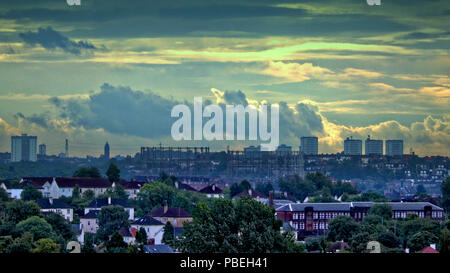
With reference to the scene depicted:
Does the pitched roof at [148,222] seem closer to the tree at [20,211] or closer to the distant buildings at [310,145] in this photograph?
the tree at [20,211]

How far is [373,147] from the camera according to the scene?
155 metres

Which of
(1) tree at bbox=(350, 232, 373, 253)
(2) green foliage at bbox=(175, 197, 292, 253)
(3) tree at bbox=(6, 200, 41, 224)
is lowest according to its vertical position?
(1) tree at bbox=(350, 232, 373, 253)

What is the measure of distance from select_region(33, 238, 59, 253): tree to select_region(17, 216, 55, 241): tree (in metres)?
2.62

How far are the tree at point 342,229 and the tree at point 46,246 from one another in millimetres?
12807

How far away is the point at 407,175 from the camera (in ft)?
500

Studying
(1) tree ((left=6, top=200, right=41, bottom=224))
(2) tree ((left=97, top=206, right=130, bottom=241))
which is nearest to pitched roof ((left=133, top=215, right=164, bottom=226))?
(2) tree ((left=97, top=206, right=130, bottom=241))

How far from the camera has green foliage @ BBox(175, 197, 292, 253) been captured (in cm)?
3020

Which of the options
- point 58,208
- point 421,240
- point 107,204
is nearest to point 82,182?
point 107,204

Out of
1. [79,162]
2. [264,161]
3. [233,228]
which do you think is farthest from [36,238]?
[79,162]

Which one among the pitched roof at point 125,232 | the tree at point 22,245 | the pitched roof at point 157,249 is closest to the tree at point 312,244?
the pitched roof at point 157,249

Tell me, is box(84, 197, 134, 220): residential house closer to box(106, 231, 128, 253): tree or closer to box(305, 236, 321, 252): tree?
box(305, 236, 321, 252): tree

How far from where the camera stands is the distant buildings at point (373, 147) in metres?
152
